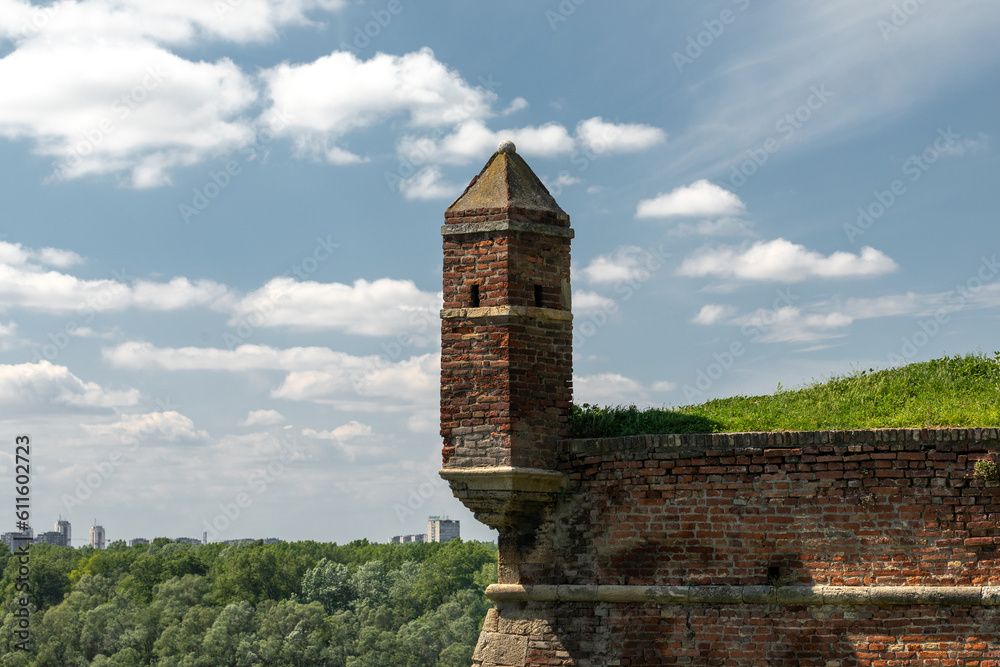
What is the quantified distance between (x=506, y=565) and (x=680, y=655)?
2.13 meters

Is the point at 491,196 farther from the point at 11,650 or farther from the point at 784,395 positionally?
the point at 11,650

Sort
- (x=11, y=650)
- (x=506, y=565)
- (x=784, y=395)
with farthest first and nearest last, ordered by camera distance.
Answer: (x=11, y=650)
(x=784, y=395)
(x=506, y=565)

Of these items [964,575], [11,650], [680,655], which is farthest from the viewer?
[11,650]

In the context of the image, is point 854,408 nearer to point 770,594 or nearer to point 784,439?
point 784,439

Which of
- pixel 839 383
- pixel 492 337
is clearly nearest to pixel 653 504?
pixel 492 337

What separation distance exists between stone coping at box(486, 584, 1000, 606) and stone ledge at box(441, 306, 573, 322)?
9.59 feet

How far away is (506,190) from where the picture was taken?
11.1 m

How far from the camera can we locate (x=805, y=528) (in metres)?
9.84

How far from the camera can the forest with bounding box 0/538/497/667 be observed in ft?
224

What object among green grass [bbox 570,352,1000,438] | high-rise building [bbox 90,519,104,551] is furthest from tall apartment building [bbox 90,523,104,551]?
green grass [bbox 570,352,1000,438]

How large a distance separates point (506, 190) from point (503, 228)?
1.76ft

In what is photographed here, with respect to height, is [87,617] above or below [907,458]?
below

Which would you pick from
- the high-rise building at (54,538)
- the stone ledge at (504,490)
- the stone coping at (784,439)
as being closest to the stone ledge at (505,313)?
the stone coping at (784,439)

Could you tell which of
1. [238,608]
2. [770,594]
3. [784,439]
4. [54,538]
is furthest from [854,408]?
[54,538]
